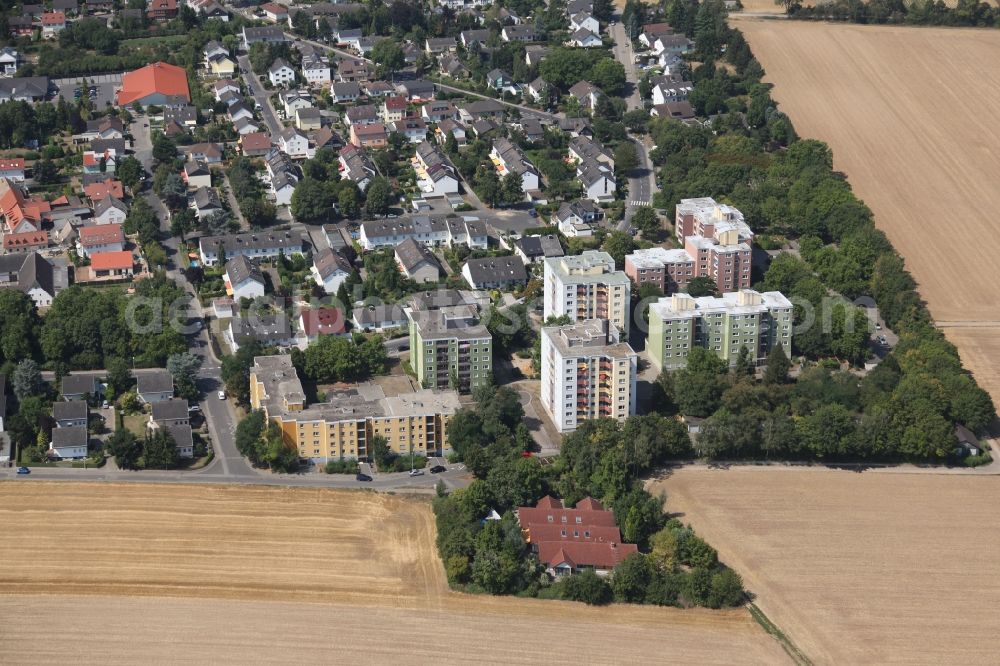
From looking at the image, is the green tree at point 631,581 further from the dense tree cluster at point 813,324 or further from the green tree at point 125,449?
the green tree at point 125,449

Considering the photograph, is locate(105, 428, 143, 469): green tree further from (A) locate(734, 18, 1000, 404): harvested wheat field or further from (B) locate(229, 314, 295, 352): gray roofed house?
(A) locate(734, 18, 1000, 404): harvested wheat field

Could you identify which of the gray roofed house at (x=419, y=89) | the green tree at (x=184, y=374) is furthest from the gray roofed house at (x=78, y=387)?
the gray roofed house at (x=419, y=89)

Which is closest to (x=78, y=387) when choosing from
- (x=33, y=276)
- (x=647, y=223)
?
(x=33, y=276)

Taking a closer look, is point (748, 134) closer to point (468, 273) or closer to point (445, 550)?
point (468, 273)

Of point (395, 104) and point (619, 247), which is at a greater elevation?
point (395, 104)

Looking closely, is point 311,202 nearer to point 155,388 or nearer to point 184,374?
point 184,374

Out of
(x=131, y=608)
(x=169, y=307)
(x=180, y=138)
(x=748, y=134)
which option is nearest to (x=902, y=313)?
(x=748, y=134)

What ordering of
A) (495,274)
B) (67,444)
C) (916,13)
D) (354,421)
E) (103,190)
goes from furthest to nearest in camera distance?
(916,13) → (103,190) → (495,274) → (67,444) → (354,421)
